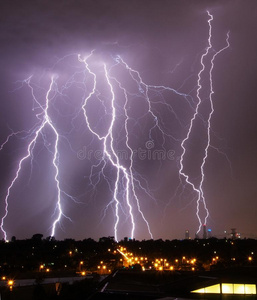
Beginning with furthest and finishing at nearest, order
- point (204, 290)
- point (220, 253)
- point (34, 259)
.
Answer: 1. point (220, 253)
2. point (34, 259)
3. point (204, 290)

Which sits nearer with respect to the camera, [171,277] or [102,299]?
[102,299]

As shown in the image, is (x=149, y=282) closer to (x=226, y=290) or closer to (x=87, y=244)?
(x=226, y=290)

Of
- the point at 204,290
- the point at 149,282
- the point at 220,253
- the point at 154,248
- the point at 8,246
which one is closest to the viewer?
the point at 204,290

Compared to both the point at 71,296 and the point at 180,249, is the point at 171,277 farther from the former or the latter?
the point at 180,249

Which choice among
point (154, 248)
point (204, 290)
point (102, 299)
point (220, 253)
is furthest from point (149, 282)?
point (154, 248)

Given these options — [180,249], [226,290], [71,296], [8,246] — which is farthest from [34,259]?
[226,290]

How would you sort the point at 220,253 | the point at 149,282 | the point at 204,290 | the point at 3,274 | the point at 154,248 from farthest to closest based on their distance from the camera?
the point at 154,248 → the point at 220,253 → the point at 3,274 → the point at 149,282 → the point at 204,290

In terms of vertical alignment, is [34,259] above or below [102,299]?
above

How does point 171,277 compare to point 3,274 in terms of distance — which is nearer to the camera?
point 171,277

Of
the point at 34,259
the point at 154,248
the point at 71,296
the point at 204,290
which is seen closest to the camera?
the point at 204,290
